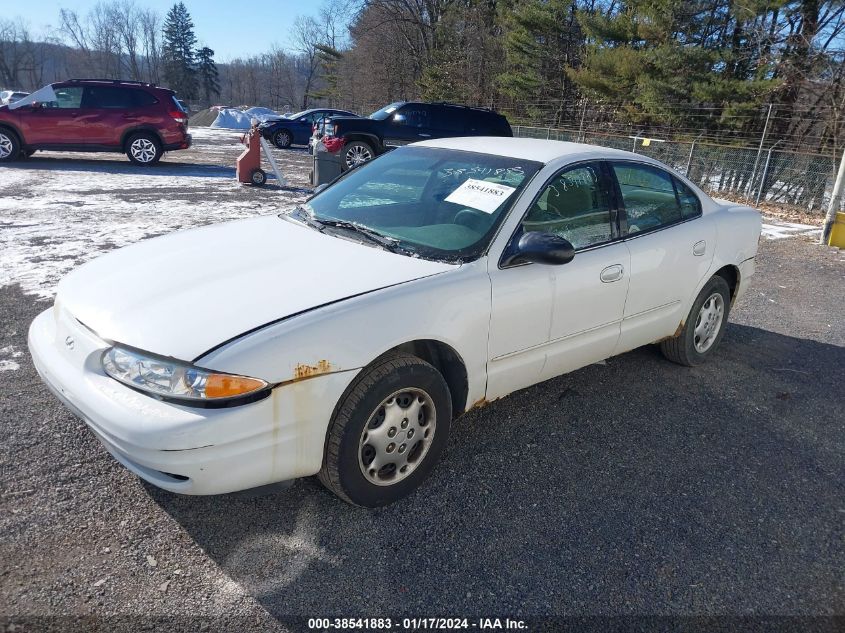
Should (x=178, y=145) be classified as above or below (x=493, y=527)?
above

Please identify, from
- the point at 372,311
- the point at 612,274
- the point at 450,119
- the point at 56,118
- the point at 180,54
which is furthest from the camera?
the point at 180,54

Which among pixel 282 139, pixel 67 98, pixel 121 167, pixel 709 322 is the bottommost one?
pixel 121 167

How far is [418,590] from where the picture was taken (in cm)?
224

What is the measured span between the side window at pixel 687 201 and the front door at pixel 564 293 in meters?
0.84

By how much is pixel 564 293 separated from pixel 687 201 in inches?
65.8

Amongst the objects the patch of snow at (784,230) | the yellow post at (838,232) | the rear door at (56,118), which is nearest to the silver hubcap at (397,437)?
the yellow post at (838,232)

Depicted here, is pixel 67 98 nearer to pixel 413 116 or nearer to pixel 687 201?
pixel 413 116

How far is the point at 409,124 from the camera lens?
1438cm

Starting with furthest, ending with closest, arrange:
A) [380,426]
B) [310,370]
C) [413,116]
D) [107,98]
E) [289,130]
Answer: [289,130]
[413,116]
[107,98]
[380,426]
[310,370]

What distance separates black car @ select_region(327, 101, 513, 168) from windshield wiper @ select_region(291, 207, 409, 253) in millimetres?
10442

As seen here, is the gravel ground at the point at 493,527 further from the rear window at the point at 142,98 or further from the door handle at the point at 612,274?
the rear window at the point at 142,98

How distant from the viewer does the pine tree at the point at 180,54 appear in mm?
76688

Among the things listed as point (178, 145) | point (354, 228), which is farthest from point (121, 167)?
point (354, 228)

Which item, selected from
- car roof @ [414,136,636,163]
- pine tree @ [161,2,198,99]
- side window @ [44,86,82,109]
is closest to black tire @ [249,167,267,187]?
side window @ [44,86,82,109]
